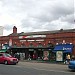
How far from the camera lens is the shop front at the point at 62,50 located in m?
49.2

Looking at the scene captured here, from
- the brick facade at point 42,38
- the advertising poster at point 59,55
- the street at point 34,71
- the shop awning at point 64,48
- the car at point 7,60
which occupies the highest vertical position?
the brick facade at point 42,38

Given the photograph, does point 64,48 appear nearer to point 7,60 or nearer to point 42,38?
point 42,38

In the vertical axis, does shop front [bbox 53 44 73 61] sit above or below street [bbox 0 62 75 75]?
above

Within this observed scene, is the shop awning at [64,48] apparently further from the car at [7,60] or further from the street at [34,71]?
the street at [34,71]

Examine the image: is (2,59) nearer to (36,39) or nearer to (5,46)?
(36,39)

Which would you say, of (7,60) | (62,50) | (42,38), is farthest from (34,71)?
(42,38)

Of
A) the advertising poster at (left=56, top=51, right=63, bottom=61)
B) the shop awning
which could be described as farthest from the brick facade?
the advertising poster at (left=56, top=51, right=63, bottom=61)

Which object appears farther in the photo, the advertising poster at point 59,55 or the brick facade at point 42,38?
the brick facade at point 42,38

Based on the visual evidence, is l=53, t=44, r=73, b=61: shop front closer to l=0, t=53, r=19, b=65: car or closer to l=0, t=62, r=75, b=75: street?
l=0, t=53, r=19, b=65: car

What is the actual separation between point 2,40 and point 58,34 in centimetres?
1697

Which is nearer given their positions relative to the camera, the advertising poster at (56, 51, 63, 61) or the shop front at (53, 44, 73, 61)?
the shop front at (53, 44, 73, 61)

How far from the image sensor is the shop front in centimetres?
4916

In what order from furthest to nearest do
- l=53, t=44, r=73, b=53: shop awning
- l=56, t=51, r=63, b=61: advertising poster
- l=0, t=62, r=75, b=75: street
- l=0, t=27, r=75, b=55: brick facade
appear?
l=0, t=27, r=75, b=55: brick facade
l=56, t=51, r=63, b=61: advertising poster
l=53, t=44, r=73, b=53: shop awning
l=0, t=62, r=75, b=75: street

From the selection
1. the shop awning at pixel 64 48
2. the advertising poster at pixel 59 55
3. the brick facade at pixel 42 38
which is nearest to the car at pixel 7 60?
the advertising poster at pixel 59 55
